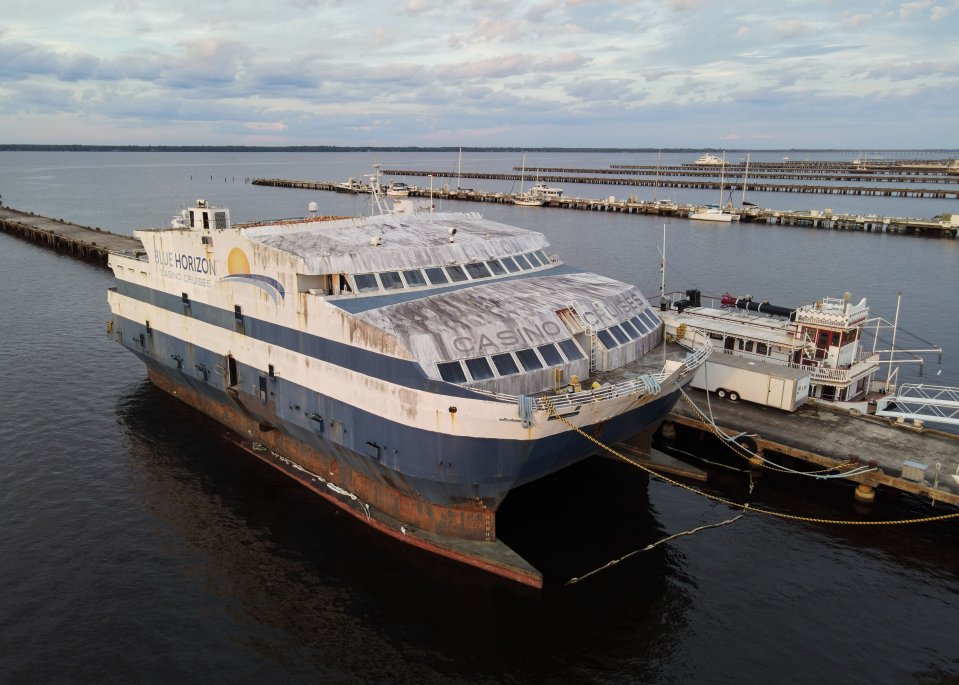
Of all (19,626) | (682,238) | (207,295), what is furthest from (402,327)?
(682,238)

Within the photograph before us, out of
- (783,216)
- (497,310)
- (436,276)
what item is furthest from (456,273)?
(783,216)

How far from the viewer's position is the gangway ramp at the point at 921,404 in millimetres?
32009

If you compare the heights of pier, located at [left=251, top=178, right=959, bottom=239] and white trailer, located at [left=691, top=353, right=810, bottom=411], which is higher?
pier, located at [left=251, top=178, right=959, bottom=239]

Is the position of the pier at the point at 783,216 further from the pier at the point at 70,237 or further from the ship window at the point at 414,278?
the ship window at the point at 414,278

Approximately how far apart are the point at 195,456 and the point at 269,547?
32.2 ft

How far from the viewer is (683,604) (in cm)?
2264

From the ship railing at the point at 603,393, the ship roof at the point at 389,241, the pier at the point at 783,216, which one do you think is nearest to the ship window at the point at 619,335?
the ship railing at the point at 603,393

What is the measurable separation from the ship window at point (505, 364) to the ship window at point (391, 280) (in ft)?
18.8

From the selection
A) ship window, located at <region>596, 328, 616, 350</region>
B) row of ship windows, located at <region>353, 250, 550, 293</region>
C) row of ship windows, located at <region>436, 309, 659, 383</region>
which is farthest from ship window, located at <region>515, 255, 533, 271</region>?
ship window, located at <region>596, 328, 616, 350</region>

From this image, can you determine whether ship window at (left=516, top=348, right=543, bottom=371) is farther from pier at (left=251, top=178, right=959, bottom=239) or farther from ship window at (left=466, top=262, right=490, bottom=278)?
pier at (left=251, top=178, right=959, bottom=239)

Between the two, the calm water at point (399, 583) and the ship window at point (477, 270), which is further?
the ship window at point (477, 270)

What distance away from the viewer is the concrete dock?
26.9m

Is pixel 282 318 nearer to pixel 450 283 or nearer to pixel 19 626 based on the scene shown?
pixel 450 283

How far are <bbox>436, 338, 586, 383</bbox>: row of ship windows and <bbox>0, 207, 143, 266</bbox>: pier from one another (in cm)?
7249
